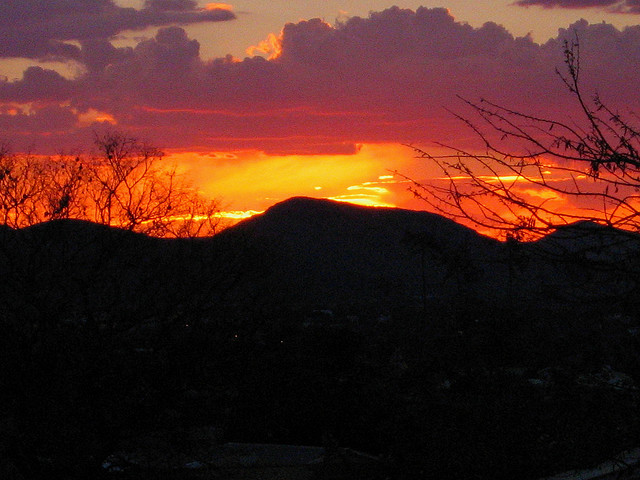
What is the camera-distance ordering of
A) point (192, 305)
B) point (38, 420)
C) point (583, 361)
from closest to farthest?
point (38, 420)
point (192, 305)
point (583, 361)

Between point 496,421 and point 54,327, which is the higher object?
point 54,327

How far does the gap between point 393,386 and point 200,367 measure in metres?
12.0

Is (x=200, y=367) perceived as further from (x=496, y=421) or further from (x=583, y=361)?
(x=583, y=361)

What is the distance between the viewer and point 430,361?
34.8m

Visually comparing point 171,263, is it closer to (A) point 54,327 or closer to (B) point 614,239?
(A) point 54,327

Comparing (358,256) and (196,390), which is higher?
(358,256)

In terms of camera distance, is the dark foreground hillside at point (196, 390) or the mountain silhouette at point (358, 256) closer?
the dark foreground hillside at point (196, 390)

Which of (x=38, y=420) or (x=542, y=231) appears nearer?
(x=542, y=231)

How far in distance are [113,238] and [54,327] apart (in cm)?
274

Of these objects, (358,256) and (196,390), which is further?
(358,256)

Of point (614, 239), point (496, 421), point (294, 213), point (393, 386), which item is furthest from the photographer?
point (294, 213)

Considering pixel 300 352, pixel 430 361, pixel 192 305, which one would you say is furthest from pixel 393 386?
pixel 192 305

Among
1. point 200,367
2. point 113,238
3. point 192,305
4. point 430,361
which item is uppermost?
point 113,238

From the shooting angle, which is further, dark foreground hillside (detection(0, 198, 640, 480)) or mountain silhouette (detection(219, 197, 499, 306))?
mountain silhouette (detection(219, 197, 499, 306))
